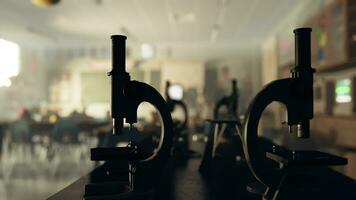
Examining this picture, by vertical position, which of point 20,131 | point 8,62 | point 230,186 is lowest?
point 20,131

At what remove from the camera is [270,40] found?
25.1 feet

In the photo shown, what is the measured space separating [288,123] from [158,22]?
19.4 feet

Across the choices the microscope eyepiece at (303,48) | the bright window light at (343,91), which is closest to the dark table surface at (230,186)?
the microscope eyepiece at (303,48)

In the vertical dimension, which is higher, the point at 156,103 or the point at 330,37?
the point at 330,37

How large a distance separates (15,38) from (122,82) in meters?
8.35

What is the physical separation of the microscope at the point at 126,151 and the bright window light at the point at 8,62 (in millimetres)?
8364

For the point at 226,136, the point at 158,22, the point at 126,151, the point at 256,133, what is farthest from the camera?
the point at 158,22

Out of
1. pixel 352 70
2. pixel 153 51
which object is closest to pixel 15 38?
pixel 153 51

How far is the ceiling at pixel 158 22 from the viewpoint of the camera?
5.38 metres

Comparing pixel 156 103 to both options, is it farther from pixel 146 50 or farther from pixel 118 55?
pixel 146 50

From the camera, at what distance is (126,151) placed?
937 mm

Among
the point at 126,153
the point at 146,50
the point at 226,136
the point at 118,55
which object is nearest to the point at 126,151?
the point at 126,153

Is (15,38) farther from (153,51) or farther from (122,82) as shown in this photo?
(122,82)

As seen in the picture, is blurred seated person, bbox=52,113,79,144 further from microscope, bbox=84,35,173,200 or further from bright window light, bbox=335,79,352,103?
microscope, bbox=84,35,173,200
